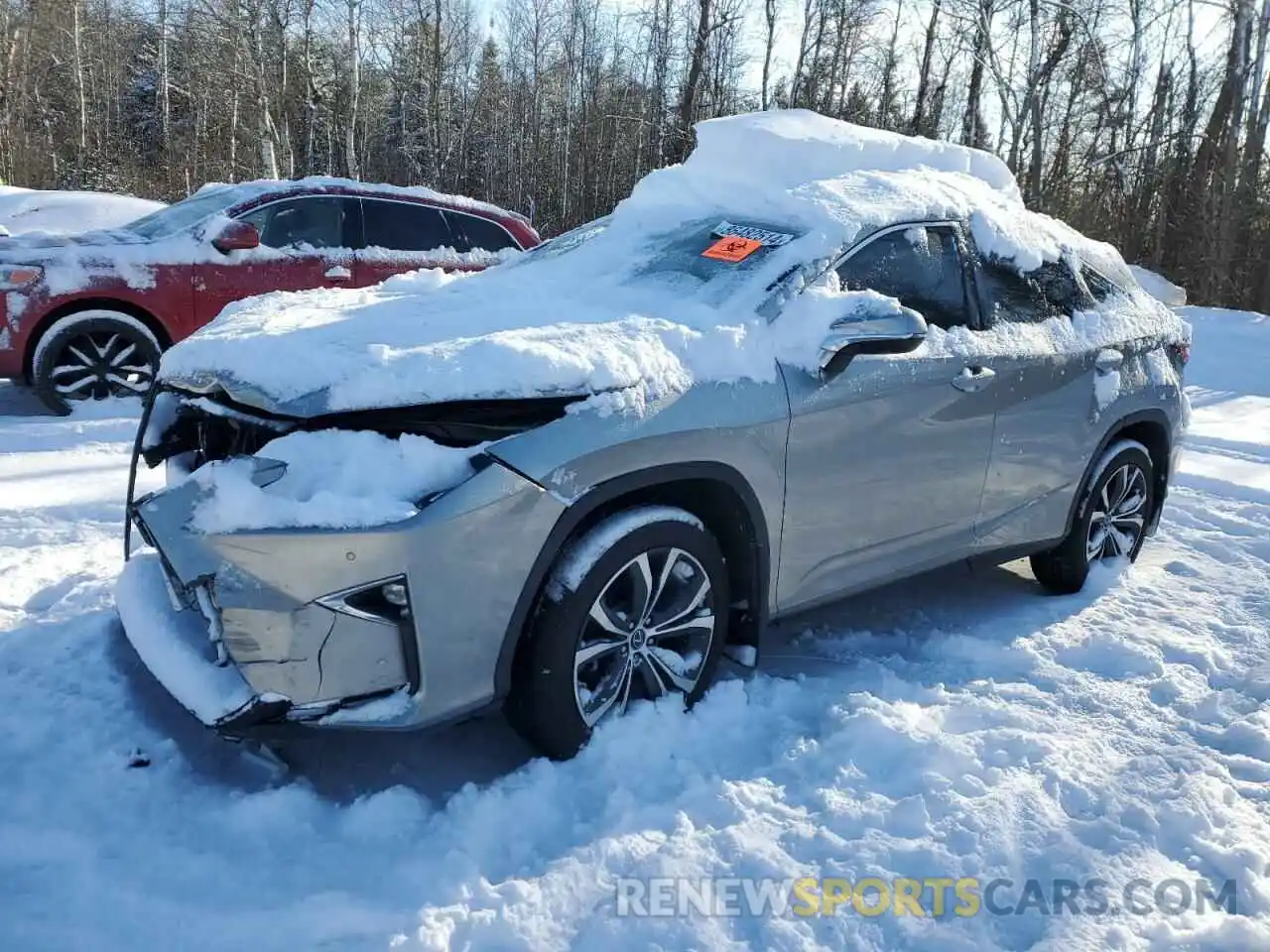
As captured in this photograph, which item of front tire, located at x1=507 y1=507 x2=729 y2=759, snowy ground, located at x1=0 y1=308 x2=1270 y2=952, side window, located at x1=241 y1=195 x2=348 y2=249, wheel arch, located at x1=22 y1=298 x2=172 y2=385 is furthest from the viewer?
side window, located at x1=241 y1=195 x2=348 y2=249

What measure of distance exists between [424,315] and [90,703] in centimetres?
160

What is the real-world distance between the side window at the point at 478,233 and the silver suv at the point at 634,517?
4.31 m

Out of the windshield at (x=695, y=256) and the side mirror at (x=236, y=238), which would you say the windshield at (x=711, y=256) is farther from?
the side mirror at (x=236, y=238)

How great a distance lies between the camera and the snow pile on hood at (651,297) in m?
2.64

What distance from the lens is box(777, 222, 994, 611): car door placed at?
3.18 meters

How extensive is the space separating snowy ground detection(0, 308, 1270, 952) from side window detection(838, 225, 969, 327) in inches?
52.2

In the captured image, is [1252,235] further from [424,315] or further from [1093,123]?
[424,315]

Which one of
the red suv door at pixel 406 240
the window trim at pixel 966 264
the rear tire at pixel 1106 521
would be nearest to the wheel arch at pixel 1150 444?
the rear tire at pixel 1106 521

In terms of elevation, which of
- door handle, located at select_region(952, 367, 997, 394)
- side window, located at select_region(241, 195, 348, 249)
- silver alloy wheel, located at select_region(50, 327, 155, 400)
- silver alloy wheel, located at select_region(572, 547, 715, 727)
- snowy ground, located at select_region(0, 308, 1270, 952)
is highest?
side window, located at select_region(241, 195, 348, 249)

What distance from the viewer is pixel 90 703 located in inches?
120

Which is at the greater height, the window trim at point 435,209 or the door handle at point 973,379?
the window trim at point 435,209

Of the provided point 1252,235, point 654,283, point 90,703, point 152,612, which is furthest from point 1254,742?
point 1252,235

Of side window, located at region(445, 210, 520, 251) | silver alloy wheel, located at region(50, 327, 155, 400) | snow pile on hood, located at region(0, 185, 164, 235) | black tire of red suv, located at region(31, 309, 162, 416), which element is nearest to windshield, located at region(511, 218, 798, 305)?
black tire of red suv, located at region(31, 309, 162, 416)

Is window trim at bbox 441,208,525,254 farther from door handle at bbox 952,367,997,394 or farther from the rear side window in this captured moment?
door handle at bbox 952,367,997,394
